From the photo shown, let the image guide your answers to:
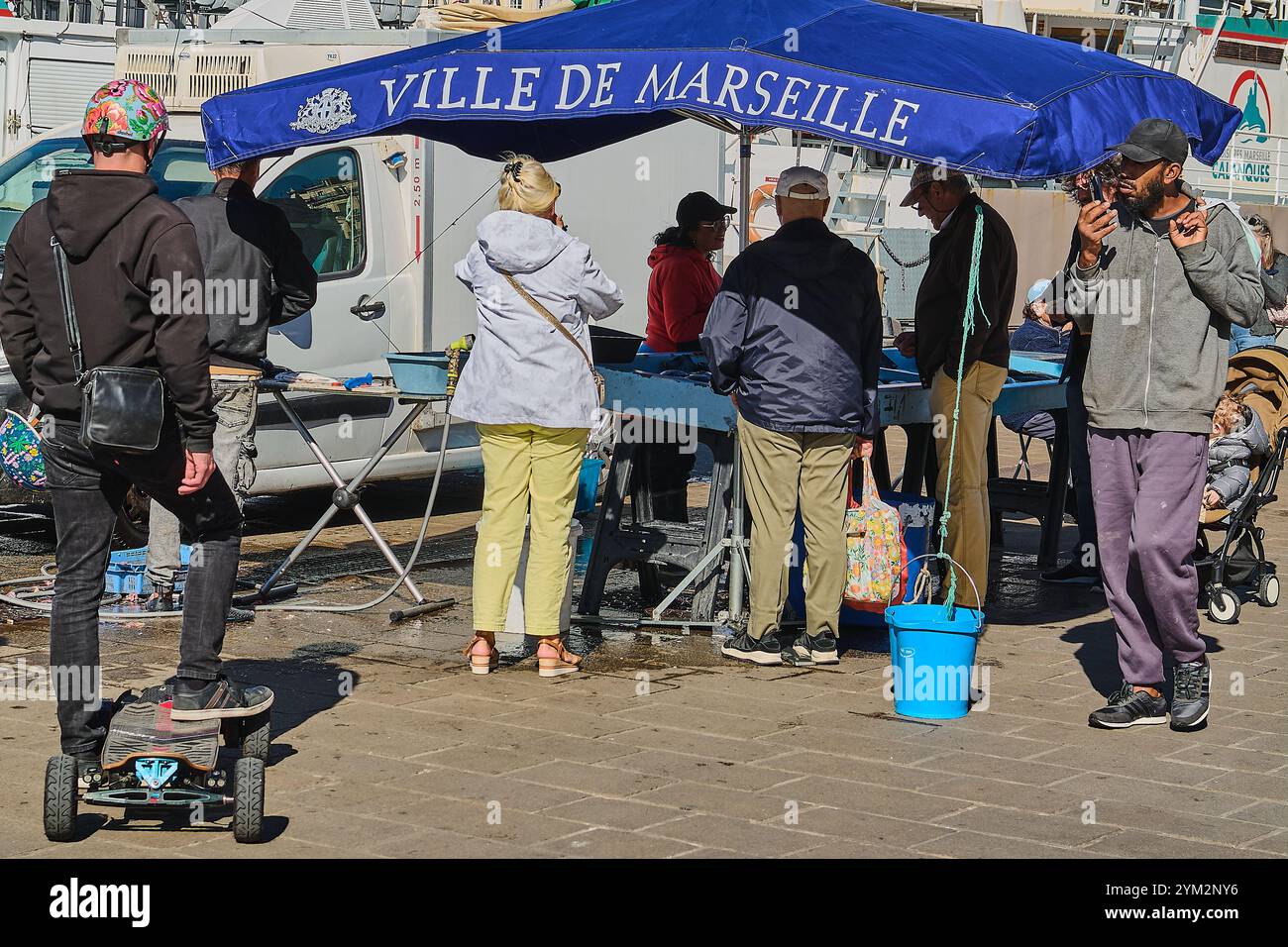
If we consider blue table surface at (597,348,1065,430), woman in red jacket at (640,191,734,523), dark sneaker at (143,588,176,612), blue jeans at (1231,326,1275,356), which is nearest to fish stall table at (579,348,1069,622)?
blue table surface at (597,348,1065,430)

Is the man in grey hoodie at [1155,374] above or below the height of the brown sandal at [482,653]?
above

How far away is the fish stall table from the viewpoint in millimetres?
7785

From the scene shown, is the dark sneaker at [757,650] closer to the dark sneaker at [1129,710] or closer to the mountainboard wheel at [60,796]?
the dark sneaker at [1129,710]

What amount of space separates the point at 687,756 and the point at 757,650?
154cm

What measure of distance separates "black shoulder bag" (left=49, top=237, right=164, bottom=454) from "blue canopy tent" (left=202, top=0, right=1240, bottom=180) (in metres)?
2.30

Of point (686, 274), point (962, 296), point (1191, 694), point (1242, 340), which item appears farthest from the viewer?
point (1242, 340)

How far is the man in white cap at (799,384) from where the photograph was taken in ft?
23.5

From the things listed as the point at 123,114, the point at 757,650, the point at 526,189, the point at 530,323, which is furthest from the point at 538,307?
the point at 123,114

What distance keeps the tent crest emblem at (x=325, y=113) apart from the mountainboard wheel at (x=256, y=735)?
2.88 metres

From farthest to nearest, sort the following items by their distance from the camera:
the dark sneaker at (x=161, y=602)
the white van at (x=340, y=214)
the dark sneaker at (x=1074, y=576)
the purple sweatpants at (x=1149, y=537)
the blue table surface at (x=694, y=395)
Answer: the white van at (x=340, y=214) → the dark sneaker at (x=1074, y=576) → the dark sneaker at (x=161, y=602) → the blue table surface at (x=694, y=395) → the purple sweatpants at (x=1149, y=537)

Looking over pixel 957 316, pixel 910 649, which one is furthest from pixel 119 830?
pixel 957 316

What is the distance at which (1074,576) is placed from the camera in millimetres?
9438

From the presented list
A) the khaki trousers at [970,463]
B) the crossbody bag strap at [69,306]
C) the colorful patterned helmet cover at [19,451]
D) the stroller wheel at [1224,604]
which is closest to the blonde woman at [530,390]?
the khaki trousers at [970,463]

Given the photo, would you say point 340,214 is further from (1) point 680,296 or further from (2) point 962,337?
(2) point 962,337
